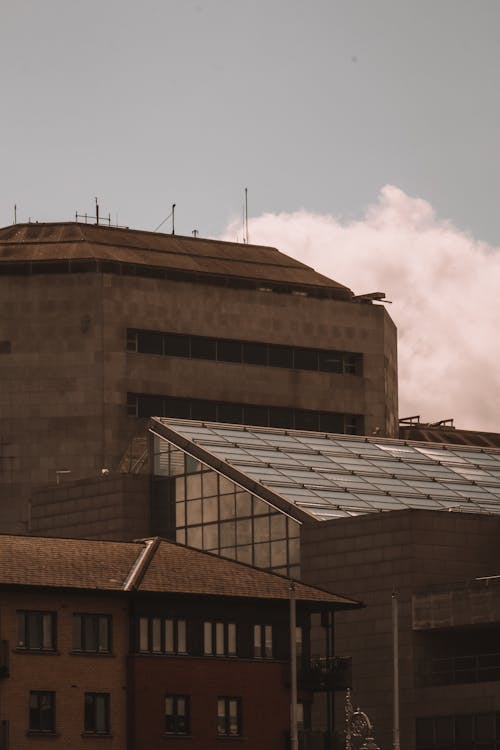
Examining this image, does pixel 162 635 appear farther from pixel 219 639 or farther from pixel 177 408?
pixel 177 408

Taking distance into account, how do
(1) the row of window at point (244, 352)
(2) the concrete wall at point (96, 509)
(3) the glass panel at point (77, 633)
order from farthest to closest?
(1) the row of window at point (244, 352)
(2) the concrete wall at point (96, 509)
(3) the glass panel at point (77, 633)

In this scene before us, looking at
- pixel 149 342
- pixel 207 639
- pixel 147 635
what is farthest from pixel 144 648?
pixel 149 342

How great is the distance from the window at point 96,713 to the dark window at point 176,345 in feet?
233

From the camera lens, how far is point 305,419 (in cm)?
17775

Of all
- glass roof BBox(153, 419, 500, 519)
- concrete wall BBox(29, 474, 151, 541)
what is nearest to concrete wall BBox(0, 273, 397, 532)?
concrete wall BBox(29, 474, 151, 541)

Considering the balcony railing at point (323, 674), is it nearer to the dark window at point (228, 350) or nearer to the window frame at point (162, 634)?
the window frame at point (162, 634)

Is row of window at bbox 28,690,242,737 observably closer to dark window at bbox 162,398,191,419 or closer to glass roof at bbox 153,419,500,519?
glass roof at bbox 153,419,500,519

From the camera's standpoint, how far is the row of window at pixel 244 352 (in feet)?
566

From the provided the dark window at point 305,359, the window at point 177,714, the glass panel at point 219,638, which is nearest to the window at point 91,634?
the window at point 177,714

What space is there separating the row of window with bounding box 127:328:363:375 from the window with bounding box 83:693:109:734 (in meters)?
69.8

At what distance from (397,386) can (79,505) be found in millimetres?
49402

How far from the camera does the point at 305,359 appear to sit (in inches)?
7077

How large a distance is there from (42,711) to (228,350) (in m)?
76.9

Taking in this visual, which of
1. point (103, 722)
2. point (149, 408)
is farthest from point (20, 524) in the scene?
point (103, 722)
